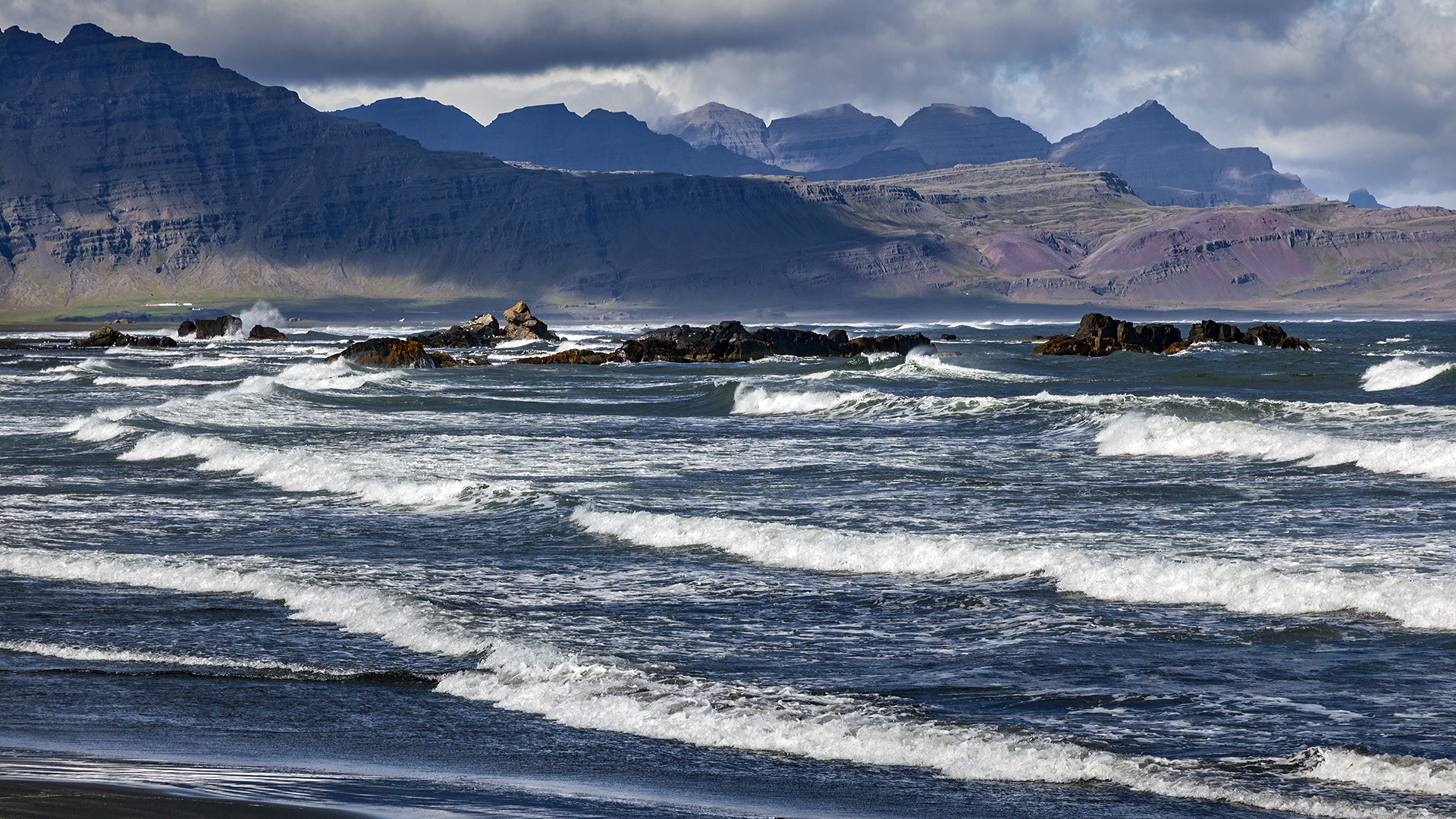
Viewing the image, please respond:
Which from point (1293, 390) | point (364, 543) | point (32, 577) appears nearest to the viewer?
point (32, 577)

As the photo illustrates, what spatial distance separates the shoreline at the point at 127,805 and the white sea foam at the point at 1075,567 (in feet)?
25.4

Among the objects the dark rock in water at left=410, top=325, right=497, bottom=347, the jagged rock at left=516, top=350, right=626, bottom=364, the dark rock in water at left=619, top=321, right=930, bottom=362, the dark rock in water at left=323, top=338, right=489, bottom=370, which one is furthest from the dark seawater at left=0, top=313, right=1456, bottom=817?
the dark rock in water at left=410, top=325, right=497, bottom=347

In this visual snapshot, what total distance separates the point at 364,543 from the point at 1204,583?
30.8 ft

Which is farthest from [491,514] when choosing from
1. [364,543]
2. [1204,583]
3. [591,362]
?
[591,362]

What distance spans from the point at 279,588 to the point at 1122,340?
2860 inches

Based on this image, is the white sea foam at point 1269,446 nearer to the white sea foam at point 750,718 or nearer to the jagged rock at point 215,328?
the white sea foam at point 750,718

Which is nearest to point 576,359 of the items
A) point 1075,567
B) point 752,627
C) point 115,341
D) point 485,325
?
point 485,325

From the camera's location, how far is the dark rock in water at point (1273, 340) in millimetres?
82188

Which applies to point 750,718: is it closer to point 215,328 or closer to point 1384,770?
point 1384,770

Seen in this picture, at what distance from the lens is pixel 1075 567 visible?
12352 mm

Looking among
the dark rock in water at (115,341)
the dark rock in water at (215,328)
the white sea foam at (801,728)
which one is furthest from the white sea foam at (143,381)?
the dark rock in water at (215,328)

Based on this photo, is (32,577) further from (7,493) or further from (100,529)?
(7,493)

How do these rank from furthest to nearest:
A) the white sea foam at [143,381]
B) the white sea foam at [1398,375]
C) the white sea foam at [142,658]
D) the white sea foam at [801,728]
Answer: the white sea foam at [143,381], the white sea foam at [1398,375], the white sea foam at [142,658], the white sea foam at [801,728]

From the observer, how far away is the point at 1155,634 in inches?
402
